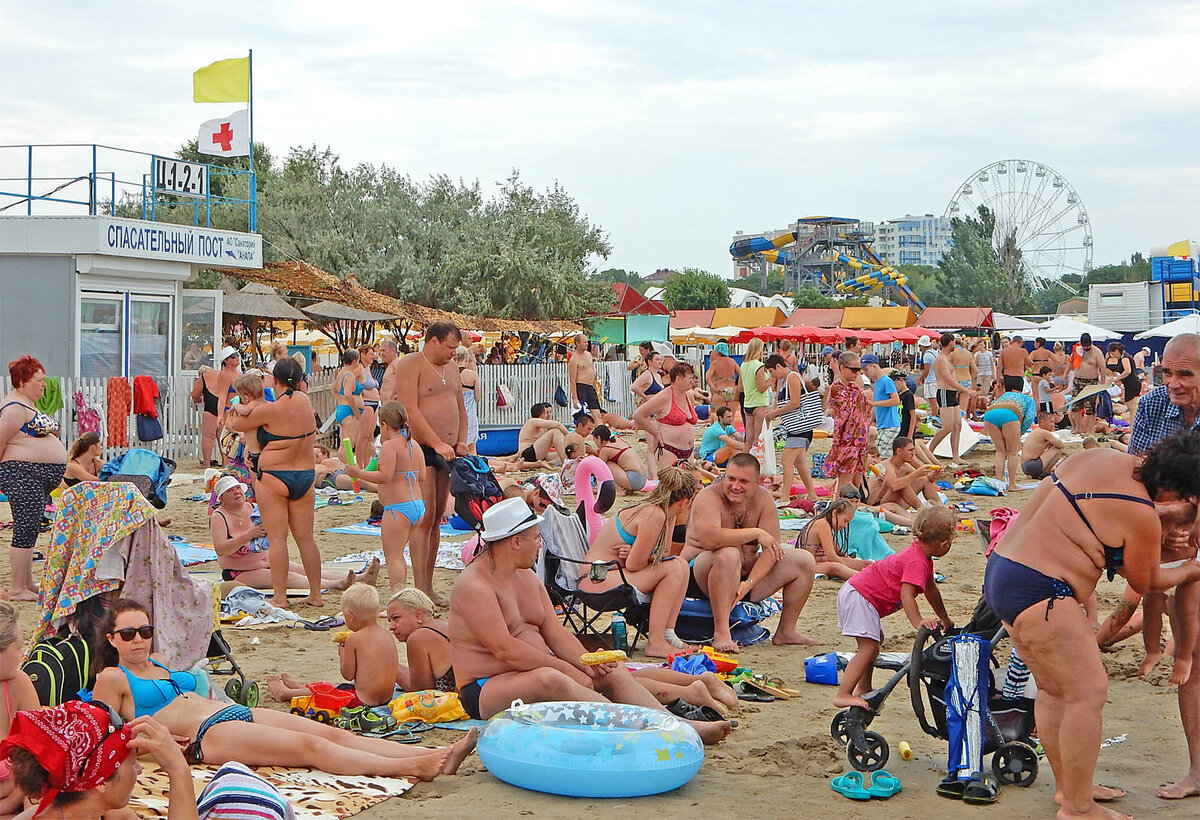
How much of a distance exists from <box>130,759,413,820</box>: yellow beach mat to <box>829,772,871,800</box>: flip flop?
1617 millimetres

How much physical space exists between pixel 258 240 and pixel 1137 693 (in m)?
16.3

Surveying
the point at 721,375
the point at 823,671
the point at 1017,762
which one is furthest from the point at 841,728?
the point at 721,375

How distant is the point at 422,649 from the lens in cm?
578

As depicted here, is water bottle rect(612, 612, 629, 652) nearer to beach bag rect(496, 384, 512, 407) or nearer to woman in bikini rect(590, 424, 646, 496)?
woman in bikini rect(590, 424, 646, 496)

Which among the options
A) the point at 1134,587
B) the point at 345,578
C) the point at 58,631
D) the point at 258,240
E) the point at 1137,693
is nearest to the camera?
the point at 1134,587

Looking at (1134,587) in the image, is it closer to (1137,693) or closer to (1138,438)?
(1138,438)

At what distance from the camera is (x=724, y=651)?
22.1 ft

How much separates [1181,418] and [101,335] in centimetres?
1470

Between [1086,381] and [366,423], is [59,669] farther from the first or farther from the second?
[1086,381]

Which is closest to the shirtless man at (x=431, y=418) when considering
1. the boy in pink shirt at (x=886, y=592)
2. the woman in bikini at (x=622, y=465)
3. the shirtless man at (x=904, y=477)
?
the boy in pink shirt at (x=886, y=592)

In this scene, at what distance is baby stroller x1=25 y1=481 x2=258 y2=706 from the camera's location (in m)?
5.14

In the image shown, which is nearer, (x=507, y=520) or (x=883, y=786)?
(x=883, y=786)

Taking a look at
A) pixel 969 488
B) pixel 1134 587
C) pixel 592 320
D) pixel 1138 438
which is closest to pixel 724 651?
pixel 1138 438

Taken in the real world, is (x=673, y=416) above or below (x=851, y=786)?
above
